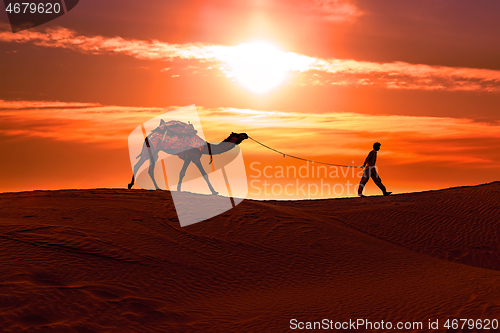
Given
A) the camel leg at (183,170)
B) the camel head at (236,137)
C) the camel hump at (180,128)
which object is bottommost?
the camel leg at (183,170)

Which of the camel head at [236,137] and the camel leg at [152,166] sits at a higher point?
the camel head at [236,137]

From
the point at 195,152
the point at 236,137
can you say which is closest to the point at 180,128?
the point at 195,152

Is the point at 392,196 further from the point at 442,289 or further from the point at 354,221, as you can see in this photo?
the point at 442,289

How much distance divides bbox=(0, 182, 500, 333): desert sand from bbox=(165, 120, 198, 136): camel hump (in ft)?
9.29

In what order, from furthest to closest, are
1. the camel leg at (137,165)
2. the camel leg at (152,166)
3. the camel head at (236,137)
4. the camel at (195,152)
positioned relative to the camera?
the camel leg at (137,165), the camel leg at (152,166), the camel head at (236,137), the camel at (195,152)

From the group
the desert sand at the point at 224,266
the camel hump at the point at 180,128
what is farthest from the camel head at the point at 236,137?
the desert sand at the point at 224,266

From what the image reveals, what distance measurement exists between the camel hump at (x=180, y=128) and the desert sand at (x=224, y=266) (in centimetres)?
283

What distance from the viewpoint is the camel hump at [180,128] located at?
18641mm

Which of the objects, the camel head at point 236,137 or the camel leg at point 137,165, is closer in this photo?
the camel head at point 236,137

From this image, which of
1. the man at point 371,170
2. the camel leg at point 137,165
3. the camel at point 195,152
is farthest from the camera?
the man at point 371,170

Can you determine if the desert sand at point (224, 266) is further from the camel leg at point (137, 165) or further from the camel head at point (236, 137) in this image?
the camel head at point (236, 137)

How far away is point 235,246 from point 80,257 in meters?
4.58

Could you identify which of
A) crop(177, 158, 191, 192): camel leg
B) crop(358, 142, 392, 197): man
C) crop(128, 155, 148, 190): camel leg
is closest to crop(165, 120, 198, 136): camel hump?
crop(177, 158, 191, 192): camel leg

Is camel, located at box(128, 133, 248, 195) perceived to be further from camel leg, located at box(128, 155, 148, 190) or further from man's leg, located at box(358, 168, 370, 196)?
man's leg, located at box(358, 168, 370, 196)
